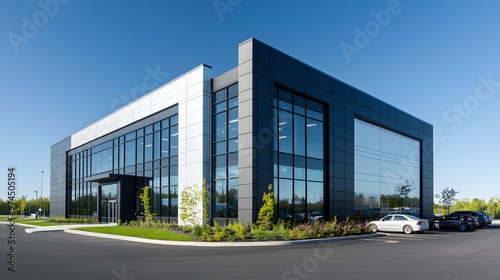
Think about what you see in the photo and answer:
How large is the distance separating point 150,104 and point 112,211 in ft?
35.9

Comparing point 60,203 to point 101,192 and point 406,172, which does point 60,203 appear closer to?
point 101,192

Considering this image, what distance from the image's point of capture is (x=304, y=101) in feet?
87.9

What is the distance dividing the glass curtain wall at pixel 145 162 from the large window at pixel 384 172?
1464 cm

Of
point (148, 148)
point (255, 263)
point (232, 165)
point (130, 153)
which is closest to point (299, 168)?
point (232, 165)

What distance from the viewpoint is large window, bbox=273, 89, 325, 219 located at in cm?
2406

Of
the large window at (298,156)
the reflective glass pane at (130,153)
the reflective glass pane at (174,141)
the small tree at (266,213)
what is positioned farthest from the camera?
the reflective glass pane at (130,153)

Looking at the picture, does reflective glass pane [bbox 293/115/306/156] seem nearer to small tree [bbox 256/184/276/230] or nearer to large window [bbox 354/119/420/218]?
small tree [bbox 256/184/276/230]

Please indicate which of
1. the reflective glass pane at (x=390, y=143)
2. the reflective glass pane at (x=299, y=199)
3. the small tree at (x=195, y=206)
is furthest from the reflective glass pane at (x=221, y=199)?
the reflective glass pane at (x=390, y=143)

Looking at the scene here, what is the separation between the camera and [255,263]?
11.9m

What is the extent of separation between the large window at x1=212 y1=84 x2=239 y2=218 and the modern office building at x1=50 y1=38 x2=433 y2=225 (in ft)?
0.22

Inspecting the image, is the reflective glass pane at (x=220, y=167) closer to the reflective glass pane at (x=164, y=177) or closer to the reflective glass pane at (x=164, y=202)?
the reflective glass pane at (x=164, y=177)

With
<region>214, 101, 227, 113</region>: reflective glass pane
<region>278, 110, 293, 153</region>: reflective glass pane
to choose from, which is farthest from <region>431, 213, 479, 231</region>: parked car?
<region>214, 101, 227, 113</region>: reflective glass pane

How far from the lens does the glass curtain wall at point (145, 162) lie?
29.0 metres

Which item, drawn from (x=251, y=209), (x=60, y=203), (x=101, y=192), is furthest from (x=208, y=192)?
(x=60, y=203)
